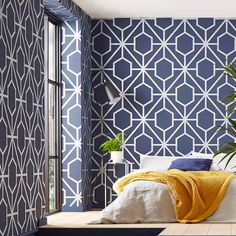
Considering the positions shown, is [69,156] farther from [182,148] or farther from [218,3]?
[218,3]

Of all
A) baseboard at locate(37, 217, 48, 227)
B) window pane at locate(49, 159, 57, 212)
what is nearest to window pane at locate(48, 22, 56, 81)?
window pane at locate(49, 159, 57, 212)

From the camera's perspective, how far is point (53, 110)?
29.6 feet

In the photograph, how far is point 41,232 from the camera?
6.81 meters

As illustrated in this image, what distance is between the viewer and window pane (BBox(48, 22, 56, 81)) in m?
8.95

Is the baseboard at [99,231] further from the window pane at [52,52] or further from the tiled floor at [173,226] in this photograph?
the window pane at [52,52]

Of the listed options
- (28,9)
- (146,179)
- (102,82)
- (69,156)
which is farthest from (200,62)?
(28,9)

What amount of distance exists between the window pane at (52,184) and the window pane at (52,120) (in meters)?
0.13

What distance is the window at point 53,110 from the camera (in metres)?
8.65

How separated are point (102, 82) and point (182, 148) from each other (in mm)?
1429

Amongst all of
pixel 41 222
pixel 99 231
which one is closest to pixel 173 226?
pixel 99 231

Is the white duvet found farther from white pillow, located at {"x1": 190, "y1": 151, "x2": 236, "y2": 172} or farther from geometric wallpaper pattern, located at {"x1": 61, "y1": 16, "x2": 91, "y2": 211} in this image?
geometric wallpaper pattern, located at {"x1": 61, "y1": 16, "x2": 91, "y2": 211}

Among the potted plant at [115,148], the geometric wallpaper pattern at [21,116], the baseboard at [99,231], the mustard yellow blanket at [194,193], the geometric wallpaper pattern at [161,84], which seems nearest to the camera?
the geometric wallpaper pattern at [21,116]

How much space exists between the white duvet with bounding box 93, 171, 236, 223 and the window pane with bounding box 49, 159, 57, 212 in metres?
1.76

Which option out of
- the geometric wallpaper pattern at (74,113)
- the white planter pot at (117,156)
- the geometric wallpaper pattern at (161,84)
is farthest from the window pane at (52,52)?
the white planter pot at (117,156)
